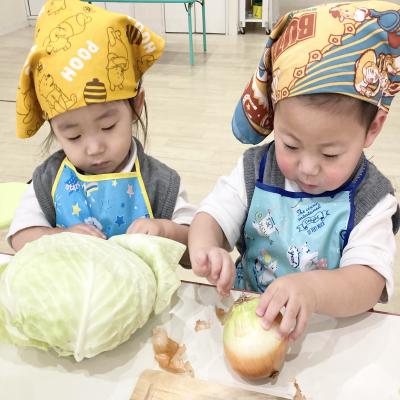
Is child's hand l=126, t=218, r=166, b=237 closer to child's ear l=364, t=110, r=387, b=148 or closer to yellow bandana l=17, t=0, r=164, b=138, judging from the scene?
yellow bandana l=17, t=0, r=164, b=138

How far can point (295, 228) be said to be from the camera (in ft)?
3.28

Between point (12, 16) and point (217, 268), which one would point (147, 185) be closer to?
point (217, 268)

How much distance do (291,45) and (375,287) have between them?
454 millimetres

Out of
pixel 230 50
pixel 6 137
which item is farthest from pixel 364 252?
pixel 230 50

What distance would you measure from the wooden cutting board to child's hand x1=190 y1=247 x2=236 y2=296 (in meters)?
0.18

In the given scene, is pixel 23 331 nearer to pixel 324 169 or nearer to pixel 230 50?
pixel 324 169

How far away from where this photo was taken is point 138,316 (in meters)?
0.74

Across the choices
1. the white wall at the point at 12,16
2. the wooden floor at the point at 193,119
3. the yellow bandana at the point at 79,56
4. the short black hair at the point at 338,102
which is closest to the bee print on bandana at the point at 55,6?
the yellow bandana at the point at 79,56

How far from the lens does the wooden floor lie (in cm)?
281

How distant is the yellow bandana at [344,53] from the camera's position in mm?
757

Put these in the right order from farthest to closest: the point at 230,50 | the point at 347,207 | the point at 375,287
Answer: the point at 230,50 < the point at 347,207 < the point at 375,287

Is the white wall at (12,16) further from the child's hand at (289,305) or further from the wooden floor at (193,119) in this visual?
the child's hand at (289,305)

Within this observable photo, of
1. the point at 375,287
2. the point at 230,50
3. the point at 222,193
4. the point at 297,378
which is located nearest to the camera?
the point at 297,378

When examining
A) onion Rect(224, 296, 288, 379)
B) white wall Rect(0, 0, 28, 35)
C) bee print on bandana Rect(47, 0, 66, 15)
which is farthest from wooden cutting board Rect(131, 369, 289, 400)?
white wall Rect(0, 0, 28, 35)
